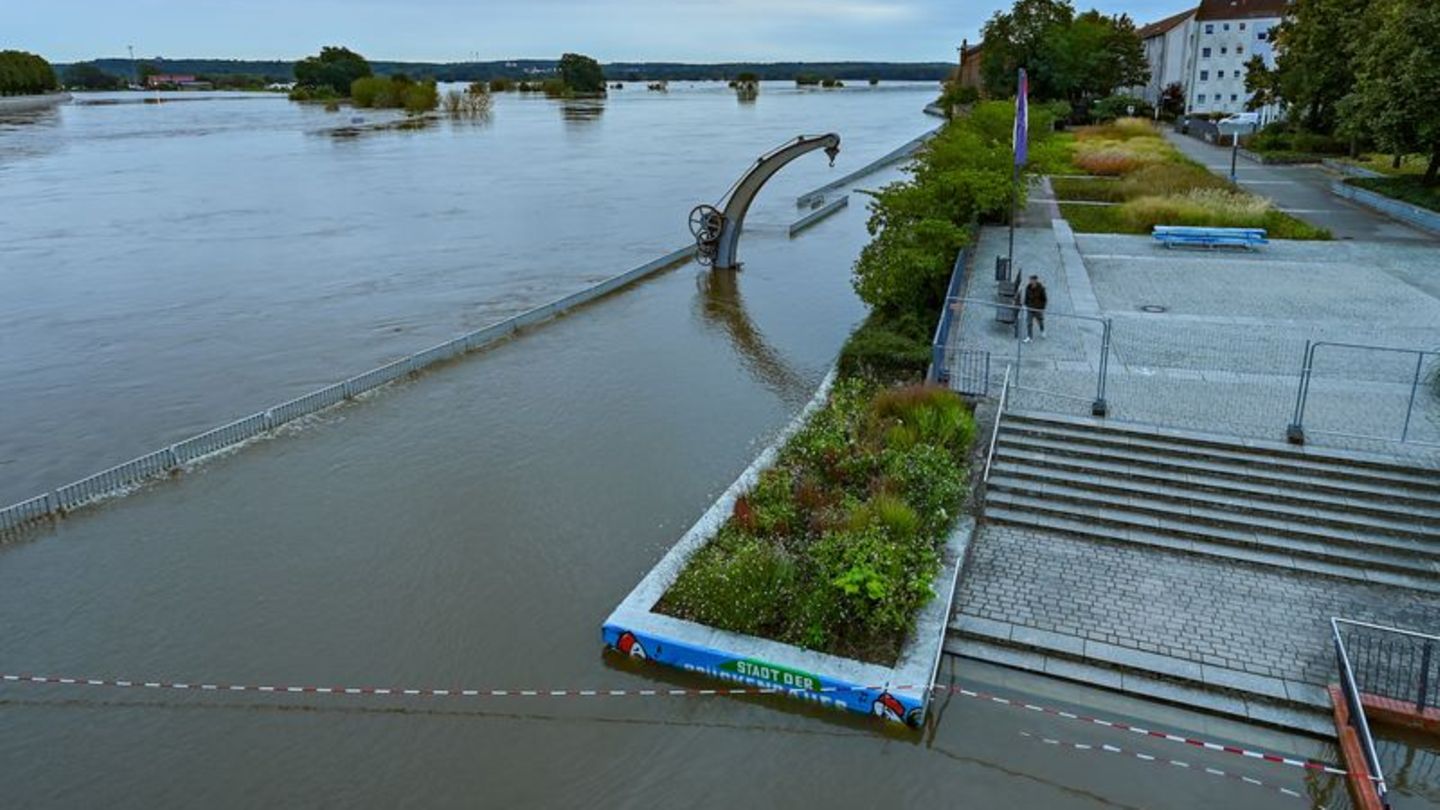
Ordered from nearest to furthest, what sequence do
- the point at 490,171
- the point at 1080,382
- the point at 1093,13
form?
the point at 1080,382 → the point at 490,171 → the point at 1093,13

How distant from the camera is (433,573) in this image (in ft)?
37.3

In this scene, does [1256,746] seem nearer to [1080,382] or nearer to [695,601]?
[695,601]

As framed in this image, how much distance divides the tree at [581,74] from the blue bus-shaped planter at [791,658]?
603ft

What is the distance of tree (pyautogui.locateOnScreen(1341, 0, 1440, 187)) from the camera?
91.5ft

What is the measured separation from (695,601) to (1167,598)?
4857mm

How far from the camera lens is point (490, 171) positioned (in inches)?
2196

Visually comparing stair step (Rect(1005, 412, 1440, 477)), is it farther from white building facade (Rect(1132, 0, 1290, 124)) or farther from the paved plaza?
white building facade (Rect(1132, 0, 1290, 124))

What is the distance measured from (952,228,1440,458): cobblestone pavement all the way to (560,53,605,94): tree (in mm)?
168427

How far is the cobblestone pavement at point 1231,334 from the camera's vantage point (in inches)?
528

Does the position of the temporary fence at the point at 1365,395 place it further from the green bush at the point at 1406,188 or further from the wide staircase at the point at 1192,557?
the green bush at the point at 1406,188

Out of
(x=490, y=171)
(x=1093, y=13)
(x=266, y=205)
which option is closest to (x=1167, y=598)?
(x=266, y=205)

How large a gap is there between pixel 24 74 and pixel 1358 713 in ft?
599

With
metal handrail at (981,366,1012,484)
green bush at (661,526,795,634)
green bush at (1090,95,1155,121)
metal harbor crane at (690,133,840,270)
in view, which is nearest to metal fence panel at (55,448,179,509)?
green bush at (661,526,795,634)

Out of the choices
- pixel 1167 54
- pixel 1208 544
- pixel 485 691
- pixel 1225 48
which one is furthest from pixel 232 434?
pixel 1167 54
